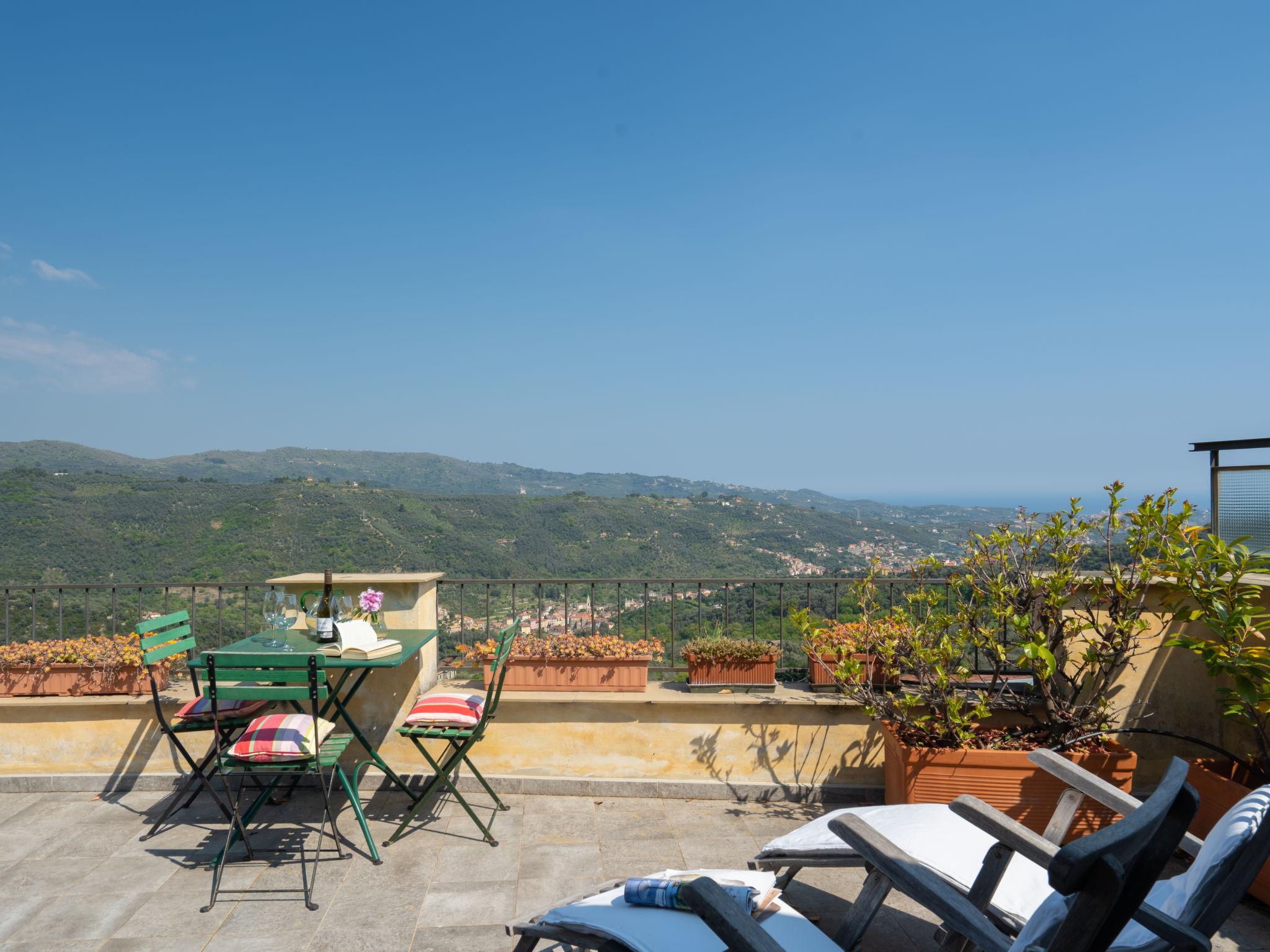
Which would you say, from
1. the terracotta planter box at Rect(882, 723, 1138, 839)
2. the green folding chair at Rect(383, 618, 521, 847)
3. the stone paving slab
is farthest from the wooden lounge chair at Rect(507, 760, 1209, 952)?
the green folding chair at Rect(383, 618, 521, 847)

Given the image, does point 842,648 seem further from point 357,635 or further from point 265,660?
point 265,660

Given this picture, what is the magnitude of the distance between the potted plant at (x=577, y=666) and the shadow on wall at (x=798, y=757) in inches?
22.2

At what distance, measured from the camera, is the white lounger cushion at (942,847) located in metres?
2.21

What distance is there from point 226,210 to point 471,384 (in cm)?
1385

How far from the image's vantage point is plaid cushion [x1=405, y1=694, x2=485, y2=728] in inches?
146

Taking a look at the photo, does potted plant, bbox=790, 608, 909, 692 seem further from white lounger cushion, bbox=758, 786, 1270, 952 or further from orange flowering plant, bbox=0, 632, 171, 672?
orange flowering plant, bbox=0, 632, 171, 672

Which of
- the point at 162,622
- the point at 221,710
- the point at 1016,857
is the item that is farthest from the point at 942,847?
the point at 162,622

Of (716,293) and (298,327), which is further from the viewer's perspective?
(298,327)

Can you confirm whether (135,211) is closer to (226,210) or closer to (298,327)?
(226,210)

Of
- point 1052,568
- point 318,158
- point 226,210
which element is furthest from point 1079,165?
point 226,210

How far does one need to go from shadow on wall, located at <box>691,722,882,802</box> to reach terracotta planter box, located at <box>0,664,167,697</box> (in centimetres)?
333

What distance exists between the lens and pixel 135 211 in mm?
15180

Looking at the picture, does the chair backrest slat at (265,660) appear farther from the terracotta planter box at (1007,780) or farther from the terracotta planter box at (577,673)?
the terracotta planter box at (1007,780)

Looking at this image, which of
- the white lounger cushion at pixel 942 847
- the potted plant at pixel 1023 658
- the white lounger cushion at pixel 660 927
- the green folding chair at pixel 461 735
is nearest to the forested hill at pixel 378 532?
the potted plant at pixel 1023 658
